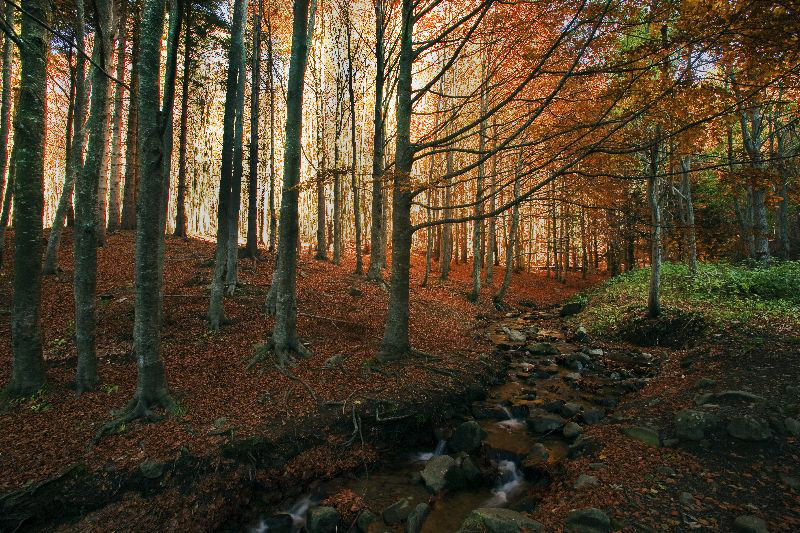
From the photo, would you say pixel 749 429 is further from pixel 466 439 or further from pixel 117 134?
pixel 117 134

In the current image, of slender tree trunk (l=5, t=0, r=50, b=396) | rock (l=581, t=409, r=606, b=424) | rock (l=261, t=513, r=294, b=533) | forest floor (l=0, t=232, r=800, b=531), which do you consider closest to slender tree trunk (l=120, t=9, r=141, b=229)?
forest floor (l=0, t=232, r=800, b=531)

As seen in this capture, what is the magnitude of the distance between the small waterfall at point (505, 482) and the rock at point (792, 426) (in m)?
3.48

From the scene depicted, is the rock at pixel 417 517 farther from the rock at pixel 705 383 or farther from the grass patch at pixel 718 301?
the grass patch at pixel 718 301

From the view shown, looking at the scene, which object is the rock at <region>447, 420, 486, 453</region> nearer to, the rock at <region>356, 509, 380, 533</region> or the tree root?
the rock at <region>356, 509, 380, 533</region>

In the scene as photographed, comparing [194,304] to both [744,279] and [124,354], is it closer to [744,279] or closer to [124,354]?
[124,354]

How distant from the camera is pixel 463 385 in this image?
784 centimetres

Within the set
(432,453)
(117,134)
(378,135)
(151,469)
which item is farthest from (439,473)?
(117,134)

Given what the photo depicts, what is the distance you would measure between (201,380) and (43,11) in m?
6.52

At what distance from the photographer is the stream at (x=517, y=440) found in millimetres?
5012

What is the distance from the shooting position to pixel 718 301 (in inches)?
456

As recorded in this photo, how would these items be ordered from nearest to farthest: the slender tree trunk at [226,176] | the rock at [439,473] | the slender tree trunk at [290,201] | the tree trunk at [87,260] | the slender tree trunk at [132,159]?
the rock at [439,473], the tree trunk at [87,260], the slender tree trunk at [290,201], the slender tree trunk at [226,176], the slender tree trunk at [132,159]

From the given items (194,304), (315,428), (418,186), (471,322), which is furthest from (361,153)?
(315,428)

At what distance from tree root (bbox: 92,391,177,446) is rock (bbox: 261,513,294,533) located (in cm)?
230

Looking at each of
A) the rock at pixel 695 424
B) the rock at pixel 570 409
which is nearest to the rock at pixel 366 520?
Result: the rock at pixel 695 424
